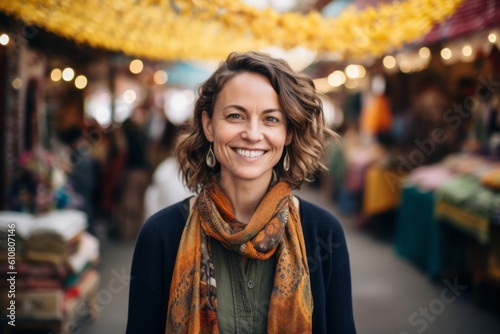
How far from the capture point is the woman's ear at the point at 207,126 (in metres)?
1.93

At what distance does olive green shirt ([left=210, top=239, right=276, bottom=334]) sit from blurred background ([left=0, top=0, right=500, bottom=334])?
0.56m

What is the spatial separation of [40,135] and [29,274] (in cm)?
226

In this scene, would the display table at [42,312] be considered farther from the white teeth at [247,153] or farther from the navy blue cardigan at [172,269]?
the white teeth at [247,153]

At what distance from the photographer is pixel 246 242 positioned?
1.76 metres

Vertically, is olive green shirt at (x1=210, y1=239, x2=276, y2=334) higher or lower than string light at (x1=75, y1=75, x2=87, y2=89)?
lower

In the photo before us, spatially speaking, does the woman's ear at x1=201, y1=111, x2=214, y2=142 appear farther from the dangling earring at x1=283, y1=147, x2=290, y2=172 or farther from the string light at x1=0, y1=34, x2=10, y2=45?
the string light at x1=0, y1=34, x2=10, y2=45

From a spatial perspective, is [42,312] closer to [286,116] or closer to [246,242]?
[246,242]

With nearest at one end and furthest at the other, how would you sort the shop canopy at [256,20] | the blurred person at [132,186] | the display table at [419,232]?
1. the shop canopy at [256,20]
2. the display table at [419,232]
3. the blurred person at [132,186]

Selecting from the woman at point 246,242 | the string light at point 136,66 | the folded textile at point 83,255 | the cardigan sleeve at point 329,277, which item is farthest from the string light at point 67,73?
the cardigan sleeve at point 329,277

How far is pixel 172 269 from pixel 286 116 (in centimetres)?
76

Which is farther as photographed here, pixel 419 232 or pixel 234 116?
pixel 419 232

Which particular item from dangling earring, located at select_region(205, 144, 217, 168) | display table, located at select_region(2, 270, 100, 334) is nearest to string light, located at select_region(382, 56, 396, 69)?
display table, located at select_region(2, 270, 100, 334)

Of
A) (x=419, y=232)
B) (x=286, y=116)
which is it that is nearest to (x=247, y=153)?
(x=286, y=116)

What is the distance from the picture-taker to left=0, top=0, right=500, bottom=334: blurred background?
3.99 m
